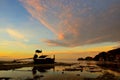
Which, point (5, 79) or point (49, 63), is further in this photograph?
point (49, 63)

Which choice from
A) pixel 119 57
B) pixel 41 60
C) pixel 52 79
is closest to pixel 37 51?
pixel 41 60

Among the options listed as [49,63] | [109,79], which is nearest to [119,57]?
[49,63]

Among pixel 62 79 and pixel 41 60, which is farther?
pixel 41 60

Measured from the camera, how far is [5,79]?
33.3m

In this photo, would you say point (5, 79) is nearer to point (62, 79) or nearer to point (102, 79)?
point (62, 79)

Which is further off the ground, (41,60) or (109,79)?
(41,60)

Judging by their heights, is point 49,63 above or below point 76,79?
above

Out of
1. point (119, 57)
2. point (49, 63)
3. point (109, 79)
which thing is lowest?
point (109, 79)

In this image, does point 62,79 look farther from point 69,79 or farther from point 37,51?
point 37,51

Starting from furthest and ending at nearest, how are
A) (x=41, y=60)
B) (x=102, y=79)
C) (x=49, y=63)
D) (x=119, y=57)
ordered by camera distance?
(x=119, y=57), (x=49, y=63), (x=41, y=60), (x=102, y=79)

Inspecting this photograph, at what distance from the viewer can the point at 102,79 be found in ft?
109

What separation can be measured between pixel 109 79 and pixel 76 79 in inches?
199

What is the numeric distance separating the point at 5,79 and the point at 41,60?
2299 inches

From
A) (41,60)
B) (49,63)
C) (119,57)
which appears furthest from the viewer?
(119,57)
